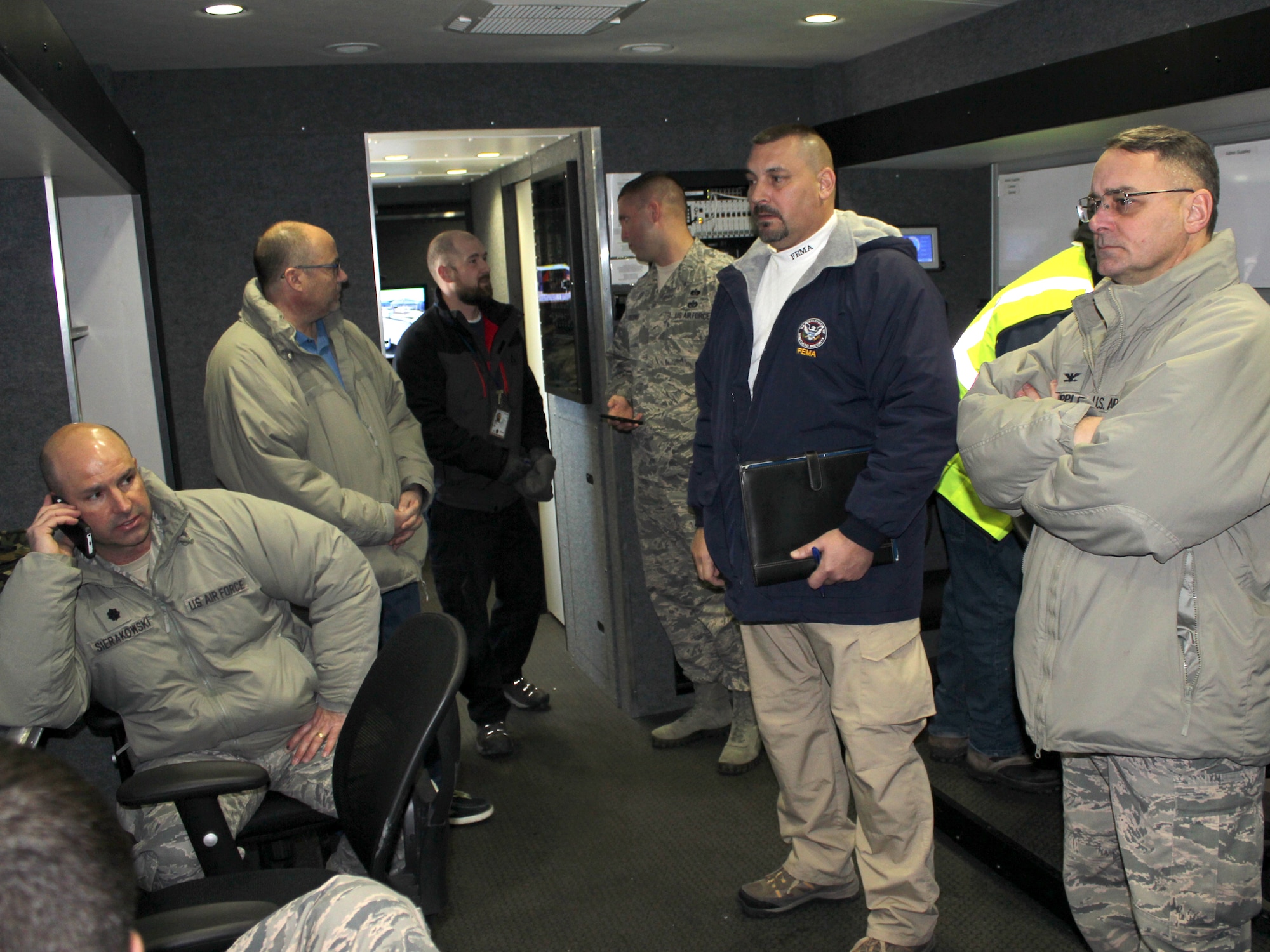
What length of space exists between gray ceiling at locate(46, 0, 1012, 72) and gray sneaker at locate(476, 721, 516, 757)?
2.25 meters

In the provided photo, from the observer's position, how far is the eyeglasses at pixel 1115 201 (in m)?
1.56

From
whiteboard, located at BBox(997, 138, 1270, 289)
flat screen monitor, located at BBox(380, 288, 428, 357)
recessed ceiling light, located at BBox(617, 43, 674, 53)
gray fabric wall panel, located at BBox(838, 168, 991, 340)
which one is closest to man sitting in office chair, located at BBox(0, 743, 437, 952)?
whiteboard, located at BBox(997, 138, 1270, 289)

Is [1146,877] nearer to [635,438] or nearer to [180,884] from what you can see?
[180,884]

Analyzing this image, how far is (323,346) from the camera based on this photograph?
2.73 m

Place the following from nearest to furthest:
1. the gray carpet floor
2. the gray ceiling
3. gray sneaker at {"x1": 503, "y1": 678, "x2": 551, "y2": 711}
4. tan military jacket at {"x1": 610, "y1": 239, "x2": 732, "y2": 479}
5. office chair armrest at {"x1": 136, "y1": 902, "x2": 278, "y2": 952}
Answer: office chair armrest at {"x1": 136, "y1": 902, "x2": 278, "y2": 952}, the gray carpet floor, the gray ceiling, tan military jacket at {"x1": 610, "y1": 239, "x2": 732, "y2": 479}, gray sneaker at {"x1": 503, "y1": 678, "x2": 551, "y2": 711}

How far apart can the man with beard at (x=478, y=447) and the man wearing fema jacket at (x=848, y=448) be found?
1273 millimetres

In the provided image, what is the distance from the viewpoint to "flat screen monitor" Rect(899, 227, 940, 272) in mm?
3848

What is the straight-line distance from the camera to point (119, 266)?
3.16 meters

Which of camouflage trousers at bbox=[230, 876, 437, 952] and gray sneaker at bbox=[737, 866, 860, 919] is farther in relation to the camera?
gray sneaker at bbox=[737, 866, 860, 919]

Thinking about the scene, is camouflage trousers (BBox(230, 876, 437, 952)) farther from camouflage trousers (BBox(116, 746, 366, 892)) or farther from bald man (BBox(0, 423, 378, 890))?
bald man (BBox(0, 423, 378, 890))

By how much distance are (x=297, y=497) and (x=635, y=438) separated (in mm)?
1133

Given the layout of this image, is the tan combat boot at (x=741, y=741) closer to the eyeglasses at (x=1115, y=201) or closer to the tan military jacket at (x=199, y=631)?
the tan military jacket at (x=199, y=631)

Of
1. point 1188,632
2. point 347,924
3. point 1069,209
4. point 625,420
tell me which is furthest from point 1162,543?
point 1069,209

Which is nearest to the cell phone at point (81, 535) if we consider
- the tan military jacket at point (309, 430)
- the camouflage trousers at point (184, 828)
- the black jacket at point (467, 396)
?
the camouflage trousers at point (184, 828)
